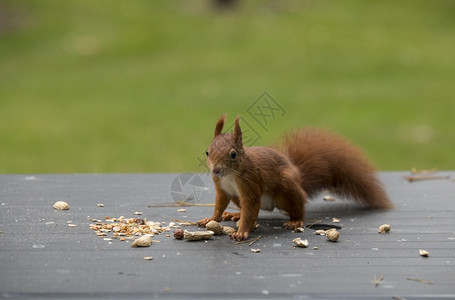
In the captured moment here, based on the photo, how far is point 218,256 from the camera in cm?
162

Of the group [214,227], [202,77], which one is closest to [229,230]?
[214,227]

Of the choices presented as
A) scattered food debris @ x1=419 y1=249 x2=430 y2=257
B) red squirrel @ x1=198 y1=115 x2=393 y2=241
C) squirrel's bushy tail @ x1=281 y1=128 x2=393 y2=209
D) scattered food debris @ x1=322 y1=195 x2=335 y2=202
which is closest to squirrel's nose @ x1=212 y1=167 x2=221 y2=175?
red squirrel @ x1=198 y1=115 x2=393 y2=241

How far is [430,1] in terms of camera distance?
1096cm

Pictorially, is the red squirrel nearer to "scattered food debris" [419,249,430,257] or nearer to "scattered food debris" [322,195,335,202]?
"scattered food debris" [322,195,335,202]

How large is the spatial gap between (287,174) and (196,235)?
1.10ft

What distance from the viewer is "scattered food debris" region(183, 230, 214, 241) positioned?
1.75 m

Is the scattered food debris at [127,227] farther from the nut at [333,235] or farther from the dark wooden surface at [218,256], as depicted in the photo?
the nut at [333,235]

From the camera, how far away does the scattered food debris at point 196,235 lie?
1.75 m

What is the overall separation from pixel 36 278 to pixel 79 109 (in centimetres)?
547

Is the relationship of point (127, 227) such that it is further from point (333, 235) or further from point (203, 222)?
point (333, 235)

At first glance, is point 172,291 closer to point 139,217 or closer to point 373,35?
point 139,217

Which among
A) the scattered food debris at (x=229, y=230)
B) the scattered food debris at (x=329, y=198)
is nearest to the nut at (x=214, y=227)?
the scattered food debris at (x=229, y=230)

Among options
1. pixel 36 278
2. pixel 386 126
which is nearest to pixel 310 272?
pixel 36 278

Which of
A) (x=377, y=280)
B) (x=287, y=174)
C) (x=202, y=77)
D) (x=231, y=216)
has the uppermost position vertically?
(x=202, y=77)
